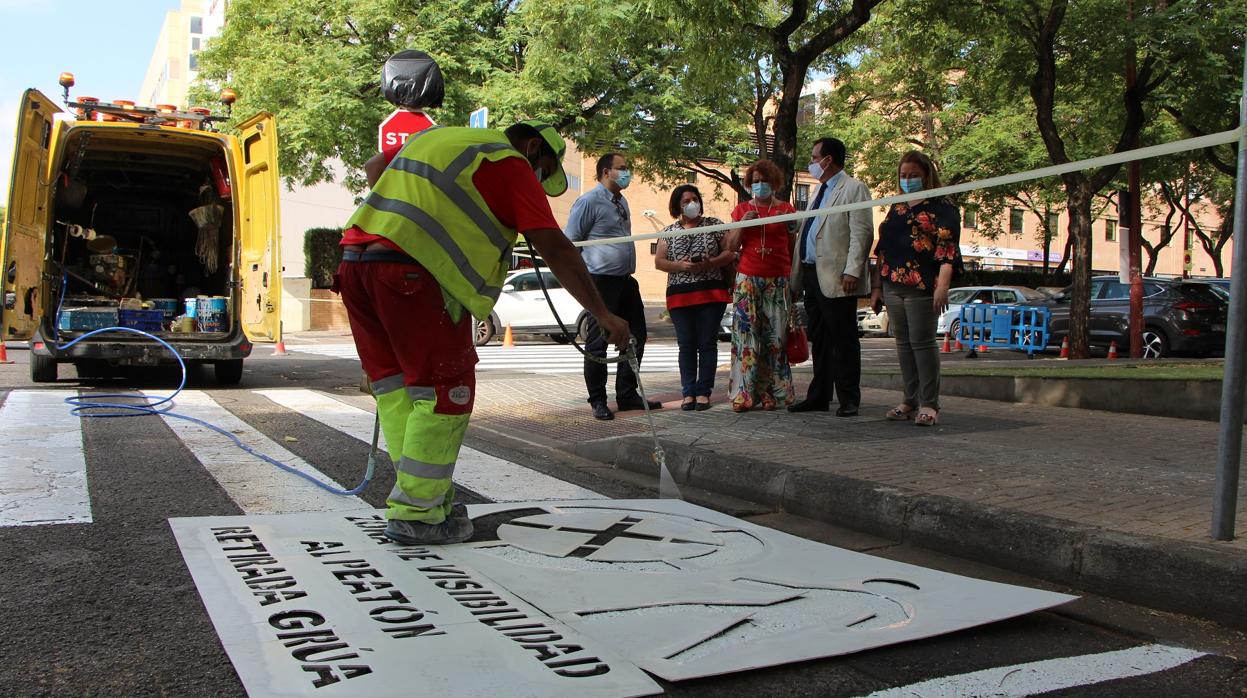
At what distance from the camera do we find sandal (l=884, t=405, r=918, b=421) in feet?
22.4

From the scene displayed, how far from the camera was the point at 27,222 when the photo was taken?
362 inches

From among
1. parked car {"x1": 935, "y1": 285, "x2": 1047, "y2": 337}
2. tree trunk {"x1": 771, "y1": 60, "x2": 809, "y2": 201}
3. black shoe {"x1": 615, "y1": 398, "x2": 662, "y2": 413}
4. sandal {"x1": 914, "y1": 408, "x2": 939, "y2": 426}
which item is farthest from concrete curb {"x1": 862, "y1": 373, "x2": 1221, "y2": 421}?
parked car {"x1": 935, "y1": 285, "x2": 1047, "y2": 337}

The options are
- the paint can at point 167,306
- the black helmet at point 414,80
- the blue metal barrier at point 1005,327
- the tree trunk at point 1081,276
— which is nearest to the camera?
the black helmet at point 414,80

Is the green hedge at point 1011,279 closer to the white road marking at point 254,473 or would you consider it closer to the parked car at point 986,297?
the parked car at point 986,297

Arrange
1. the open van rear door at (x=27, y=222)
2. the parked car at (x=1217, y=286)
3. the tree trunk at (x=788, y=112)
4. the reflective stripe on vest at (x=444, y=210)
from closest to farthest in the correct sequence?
1. the reflective stripe on vest at (x=444, y=210)
2. the open van rear door at (x=27, y=222)
3. the tree trunk at (x=788, y=112)
4. the parked car at (x=1217, y=286)

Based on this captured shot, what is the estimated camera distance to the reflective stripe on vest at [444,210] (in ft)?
11.9

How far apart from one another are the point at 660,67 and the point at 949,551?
2116 centimetres

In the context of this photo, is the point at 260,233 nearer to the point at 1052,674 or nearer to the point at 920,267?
the point at 920,267

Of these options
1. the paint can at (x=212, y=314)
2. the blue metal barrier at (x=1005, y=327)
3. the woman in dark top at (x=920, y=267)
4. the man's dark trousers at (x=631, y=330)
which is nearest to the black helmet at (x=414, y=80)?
the man's dark trousers at (x=631, y=330)

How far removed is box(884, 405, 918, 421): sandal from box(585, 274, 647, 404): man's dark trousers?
1.74 meters

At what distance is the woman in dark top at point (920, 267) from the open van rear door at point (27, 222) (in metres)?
7.32

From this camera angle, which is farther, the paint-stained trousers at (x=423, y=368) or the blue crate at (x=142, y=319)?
the blue crate at (x=142, y=319)

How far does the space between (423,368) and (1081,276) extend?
49.8 feet

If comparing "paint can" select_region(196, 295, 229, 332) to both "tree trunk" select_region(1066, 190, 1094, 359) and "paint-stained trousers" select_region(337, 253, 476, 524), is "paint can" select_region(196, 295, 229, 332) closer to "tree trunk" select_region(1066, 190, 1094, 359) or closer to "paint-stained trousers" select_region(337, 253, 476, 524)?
"paint-stained trousers" select_region(337, 253, 476, 524)
